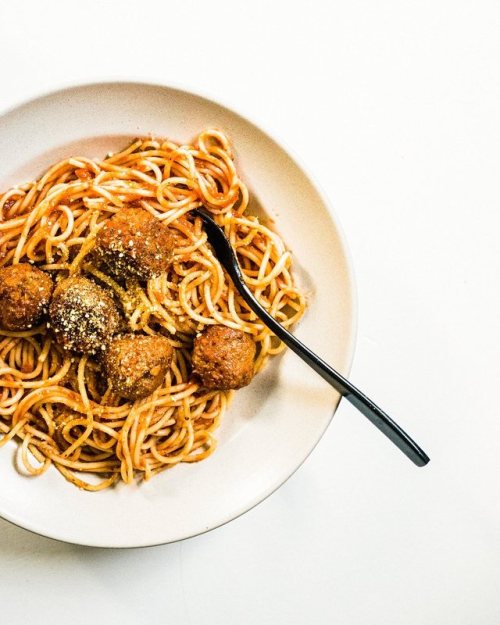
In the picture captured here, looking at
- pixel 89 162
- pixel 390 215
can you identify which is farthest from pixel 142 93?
pixel 390 215

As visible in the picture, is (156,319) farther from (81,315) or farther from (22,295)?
(22,295)

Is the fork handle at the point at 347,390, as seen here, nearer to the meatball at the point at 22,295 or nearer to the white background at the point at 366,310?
the white background at the point at 366,310

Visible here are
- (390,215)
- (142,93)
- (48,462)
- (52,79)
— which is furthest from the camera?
(390,215)

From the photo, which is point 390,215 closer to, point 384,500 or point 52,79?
point 384,500

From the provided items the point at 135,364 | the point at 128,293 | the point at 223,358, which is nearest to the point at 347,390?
the point at 223,358

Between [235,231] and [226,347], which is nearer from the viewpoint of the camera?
[226,347]

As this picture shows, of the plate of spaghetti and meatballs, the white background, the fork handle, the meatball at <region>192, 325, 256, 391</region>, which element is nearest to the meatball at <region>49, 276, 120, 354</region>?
the plate of spaghetti and meatballs

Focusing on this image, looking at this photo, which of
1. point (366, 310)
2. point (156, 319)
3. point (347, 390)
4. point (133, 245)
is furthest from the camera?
point (366, 310)
